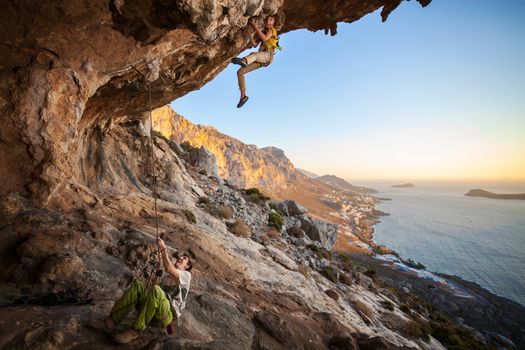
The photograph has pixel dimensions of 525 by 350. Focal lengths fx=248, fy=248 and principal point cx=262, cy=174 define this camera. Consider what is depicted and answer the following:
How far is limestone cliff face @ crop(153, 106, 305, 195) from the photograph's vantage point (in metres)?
62.1

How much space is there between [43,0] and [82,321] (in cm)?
557

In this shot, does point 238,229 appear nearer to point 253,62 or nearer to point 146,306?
point 253,62

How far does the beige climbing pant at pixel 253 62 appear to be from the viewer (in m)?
6.53

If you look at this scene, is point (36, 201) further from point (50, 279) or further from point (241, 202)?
point (241, 202)

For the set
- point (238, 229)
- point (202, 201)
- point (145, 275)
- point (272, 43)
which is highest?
point (272, 43)

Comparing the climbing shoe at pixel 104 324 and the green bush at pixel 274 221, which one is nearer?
the climbing shoe at pixel 104 324

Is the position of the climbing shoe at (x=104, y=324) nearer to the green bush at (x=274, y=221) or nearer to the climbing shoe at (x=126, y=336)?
the climbing shoe at (x=126, y=336)

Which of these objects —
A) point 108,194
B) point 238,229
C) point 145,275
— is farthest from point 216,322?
point 238,229

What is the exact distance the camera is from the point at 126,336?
3.62 m

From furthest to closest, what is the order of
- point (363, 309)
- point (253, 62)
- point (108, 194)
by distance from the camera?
1. point (363, 309)
2. point (108, 194)
3. point (253, 62)

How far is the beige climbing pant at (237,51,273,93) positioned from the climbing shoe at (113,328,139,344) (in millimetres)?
5716

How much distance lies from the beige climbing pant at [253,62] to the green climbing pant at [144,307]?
518 cm

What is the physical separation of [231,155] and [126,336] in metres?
83.0

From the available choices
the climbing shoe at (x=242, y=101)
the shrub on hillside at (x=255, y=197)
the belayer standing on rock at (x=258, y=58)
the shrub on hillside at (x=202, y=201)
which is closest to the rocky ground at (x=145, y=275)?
the shrub on hillside at (x=202, y=201)
